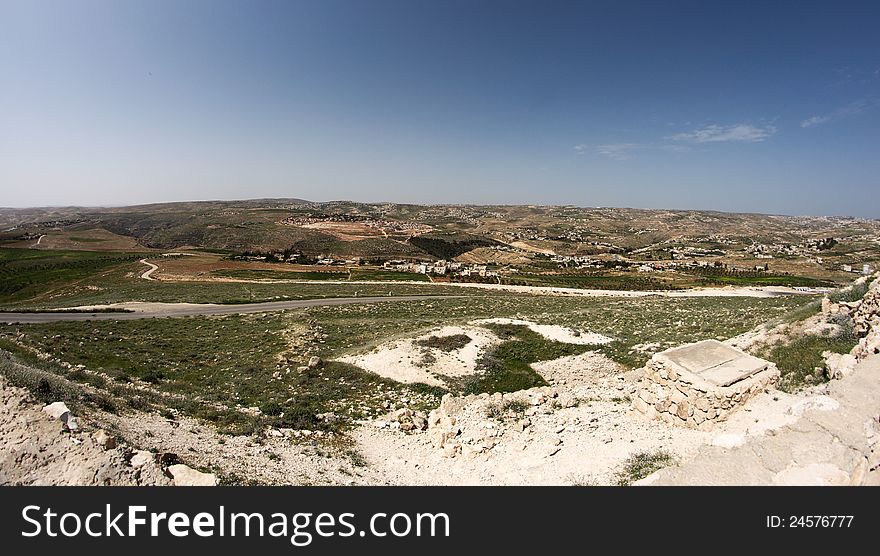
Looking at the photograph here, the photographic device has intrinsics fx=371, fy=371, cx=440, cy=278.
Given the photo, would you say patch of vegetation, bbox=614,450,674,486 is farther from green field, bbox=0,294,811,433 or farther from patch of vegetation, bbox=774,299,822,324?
patch of vegetation, bbox=774,299,822,324

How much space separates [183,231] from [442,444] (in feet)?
579

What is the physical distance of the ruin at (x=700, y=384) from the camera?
1080cm

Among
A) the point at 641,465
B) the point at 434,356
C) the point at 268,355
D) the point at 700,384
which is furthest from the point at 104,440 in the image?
the point at 268,355

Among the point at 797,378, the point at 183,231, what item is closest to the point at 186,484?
the point at 797,378

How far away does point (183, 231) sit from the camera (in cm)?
15200

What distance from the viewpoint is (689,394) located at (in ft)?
36.8

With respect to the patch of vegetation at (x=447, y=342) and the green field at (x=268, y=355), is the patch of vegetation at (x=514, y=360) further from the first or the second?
the patch of vegetation at (x=447, y=342)

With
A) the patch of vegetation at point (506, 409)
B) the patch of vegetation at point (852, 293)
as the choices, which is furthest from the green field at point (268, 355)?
the patch of vegetation at point (852, 293)

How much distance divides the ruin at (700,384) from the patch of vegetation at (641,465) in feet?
7.84

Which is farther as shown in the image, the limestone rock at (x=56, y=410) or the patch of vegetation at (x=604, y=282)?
the patch of vegetation at (x=604, y=282)

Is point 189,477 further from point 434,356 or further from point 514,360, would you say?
point 514,360
